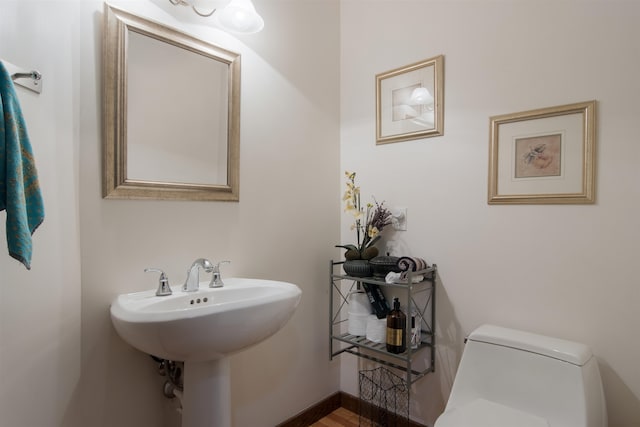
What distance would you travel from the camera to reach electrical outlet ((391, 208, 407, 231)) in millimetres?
1801

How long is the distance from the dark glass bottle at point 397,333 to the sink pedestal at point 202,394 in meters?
0.76

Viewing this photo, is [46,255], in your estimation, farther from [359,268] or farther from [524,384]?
[524,384]

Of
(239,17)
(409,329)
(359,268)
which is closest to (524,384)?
(409,329)

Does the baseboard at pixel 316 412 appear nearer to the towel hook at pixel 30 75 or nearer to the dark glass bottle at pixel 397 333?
the dark glass bottle at pixel 397 333

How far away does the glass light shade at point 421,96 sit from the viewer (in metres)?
1.71

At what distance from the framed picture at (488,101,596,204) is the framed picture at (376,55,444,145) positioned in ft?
0.95

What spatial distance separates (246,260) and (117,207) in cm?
57

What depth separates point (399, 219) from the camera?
1.82 m

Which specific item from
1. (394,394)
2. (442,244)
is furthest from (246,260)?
(394,394)

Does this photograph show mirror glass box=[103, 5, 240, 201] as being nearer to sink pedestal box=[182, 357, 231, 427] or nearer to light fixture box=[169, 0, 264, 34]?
light fixture box=[169, 0, 264, 34]

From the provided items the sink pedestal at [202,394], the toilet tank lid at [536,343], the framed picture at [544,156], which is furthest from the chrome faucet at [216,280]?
the framed picture at [544,156]

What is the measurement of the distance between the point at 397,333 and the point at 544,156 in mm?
948

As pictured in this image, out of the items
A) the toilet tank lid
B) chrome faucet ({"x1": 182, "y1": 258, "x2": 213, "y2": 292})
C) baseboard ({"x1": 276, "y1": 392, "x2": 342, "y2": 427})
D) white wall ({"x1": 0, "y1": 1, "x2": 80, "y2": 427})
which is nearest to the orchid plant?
the toilet tank lid

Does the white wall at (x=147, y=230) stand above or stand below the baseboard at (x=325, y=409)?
above
